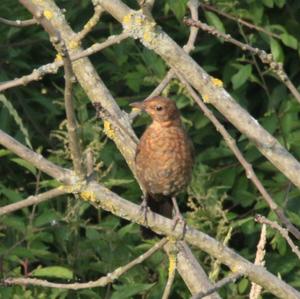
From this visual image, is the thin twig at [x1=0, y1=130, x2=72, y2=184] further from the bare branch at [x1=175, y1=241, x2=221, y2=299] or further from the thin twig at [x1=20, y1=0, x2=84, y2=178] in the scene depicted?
the bare branch at [x1=175, y1=241, x2=221, y2=299]

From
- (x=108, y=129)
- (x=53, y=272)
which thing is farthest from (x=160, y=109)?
(x=53, y=272)

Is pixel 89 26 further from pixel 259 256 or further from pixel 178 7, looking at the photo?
pixel 178 7

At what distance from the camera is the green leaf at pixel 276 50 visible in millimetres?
5269

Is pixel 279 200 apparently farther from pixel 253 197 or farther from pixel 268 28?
pixel 268 28

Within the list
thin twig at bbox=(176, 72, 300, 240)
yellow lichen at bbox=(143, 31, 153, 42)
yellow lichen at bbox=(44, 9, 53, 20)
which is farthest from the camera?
yellow lichen at bbox=(44, 9, 53, 20)

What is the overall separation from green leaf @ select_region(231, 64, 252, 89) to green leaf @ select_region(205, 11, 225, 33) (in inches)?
9.7

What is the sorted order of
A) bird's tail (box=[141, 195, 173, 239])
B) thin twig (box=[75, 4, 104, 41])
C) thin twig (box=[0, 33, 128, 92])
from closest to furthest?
thin twig (box=[0, 33, 128, 92]), thin twig (box=[75, 4, 104, 41]), bird's tail (box=[141, 195, 173, 239])

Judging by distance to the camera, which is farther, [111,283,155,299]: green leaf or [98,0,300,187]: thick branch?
[111,283,155,299]: green leaf

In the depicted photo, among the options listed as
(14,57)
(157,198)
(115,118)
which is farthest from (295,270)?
(115,118)

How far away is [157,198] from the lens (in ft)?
14.5

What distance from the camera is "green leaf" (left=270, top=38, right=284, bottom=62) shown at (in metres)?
5.27

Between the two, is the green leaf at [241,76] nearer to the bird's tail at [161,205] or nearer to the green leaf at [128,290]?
the bird's tail at [161,205]

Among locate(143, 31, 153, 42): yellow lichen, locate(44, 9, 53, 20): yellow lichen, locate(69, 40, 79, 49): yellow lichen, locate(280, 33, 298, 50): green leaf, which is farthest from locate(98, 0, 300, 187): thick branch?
locate(280, 33, 298, 50): green leaf

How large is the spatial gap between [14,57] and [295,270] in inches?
68.2
